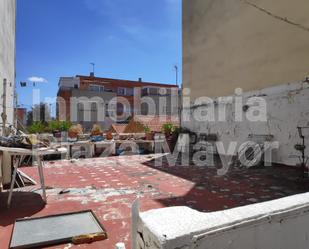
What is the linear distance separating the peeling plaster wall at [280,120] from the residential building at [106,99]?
17.5 metres

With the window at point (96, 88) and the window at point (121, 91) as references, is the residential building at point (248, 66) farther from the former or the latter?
the window at point (121, 91)

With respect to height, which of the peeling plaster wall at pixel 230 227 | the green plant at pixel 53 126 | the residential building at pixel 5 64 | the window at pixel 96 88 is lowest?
the peeling plaster wall at pixel 230 227

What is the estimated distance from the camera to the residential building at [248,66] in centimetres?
809

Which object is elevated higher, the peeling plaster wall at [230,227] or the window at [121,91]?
the window at [121,91]

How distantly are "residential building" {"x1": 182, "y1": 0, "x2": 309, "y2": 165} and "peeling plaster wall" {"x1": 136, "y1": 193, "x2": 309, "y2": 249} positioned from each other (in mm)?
6695

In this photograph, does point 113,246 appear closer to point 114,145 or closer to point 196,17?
point 114,145

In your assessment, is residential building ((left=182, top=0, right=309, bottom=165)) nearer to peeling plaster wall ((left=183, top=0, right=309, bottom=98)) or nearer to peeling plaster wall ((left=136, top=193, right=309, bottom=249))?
peeling plaster wall ((left=183, top=0, right=309, bottom=98))

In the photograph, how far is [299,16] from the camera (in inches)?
312

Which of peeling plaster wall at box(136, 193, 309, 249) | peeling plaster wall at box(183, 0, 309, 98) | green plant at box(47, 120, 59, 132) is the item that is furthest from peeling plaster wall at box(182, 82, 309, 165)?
green plant at box(47, 120, 59, 132)

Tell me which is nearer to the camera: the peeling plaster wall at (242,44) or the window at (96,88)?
the peeling plaster wall at (242,44)

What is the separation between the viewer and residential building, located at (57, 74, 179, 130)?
30.9 metres

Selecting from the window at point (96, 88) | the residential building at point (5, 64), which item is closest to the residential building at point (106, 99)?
the window at point (96, 88)

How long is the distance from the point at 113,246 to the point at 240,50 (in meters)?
9.01

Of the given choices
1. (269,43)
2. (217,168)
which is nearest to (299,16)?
(269,43)
